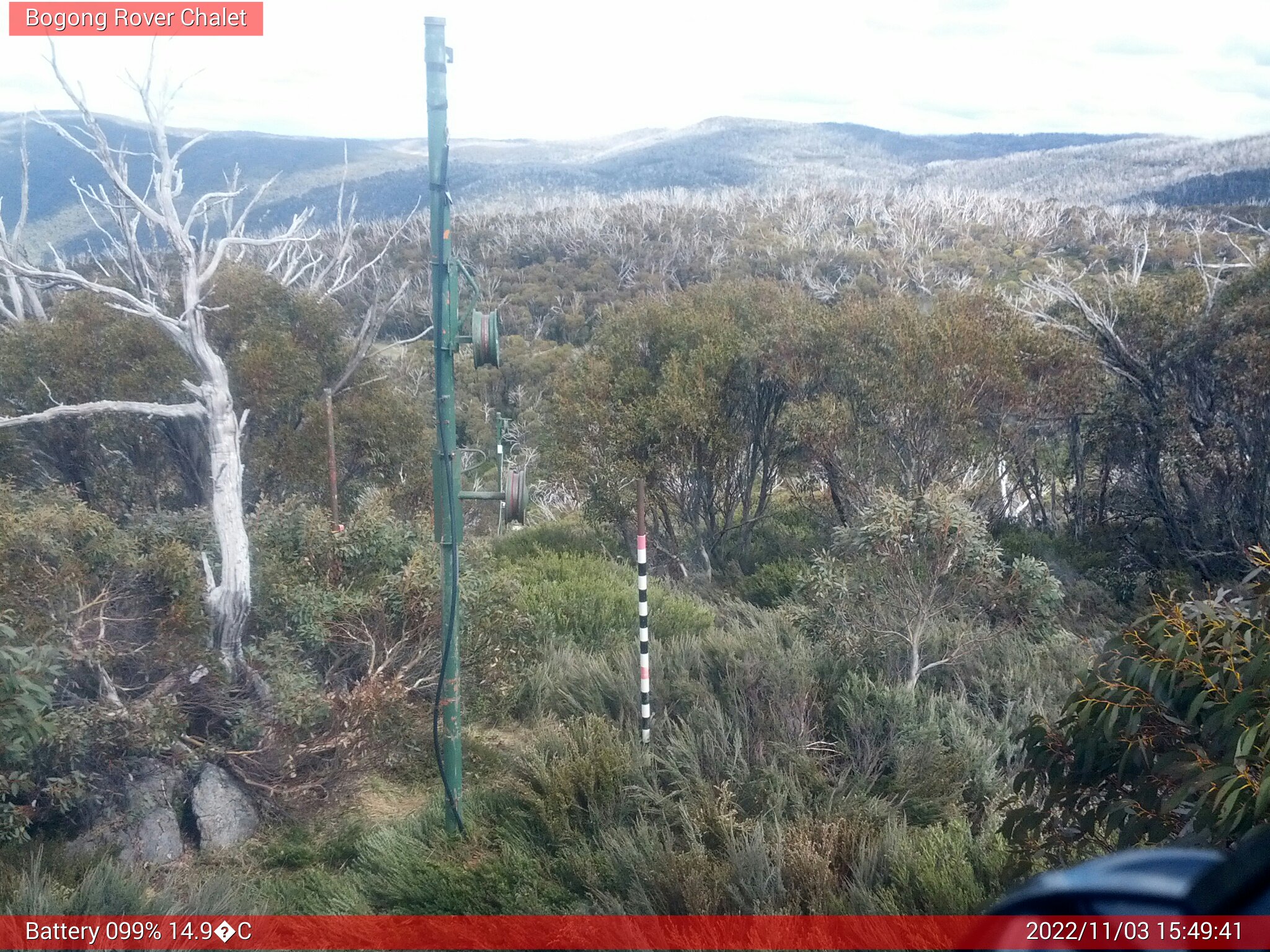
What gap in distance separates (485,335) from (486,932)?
268 cm

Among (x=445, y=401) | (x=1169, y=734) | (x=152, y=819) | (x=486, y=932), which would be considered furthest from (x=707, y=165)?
(x=1169, y=734)

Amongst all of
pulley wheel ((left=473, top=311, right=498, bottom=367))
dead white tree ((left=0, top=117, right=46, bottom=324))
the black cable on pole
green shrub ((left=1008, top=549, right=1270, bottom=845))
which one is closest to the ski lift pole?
the black cable on pole

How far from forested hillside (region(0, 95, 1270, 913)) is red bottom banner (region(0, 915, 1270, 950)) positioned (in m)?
0.15

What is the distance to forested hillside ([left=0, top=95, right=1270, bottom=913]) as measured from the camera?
161 inches

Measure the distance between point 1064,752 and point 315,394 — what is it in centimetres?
949

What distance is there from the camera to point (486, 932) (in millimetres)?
4184

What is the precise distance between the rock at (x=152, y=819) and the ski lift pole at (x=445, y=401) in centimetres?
170

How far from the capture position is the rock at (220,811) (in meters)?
5.79

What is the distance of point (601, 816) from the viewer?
4934 mm

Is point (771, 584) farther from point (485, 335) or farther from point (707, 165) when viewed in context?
point (707, 165)

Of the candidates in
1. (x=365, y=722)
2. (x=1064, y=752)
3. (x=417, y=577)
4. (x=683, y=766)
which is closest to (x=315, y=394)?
(x=417, y=577)

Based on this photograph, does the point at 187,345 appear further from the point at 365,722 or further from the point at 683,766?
the point at 683,766

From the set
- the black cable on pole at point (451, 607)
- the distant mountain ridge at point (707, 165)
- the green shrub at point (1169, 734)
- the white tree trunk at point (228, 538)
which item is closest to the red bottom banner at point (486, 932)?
the green shrub at point (1169, 734)

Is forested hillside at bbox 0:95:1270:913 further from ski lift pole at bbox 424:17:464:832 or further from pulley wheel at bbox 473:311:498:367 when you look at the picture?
pulley wheel at bbox 473:311:498:367
